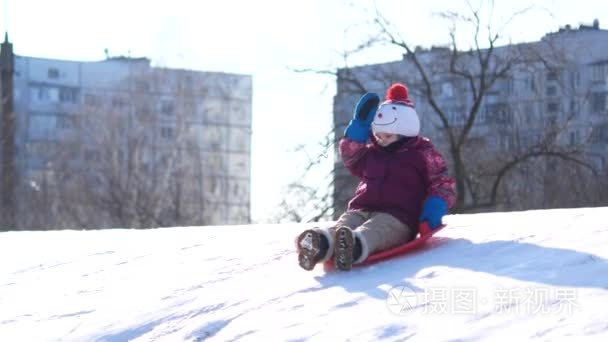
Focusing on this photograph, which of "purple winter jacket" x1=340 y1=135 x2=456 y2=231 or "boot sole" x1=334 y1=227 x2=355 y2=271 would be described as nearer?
"boot sole" x1=334 y1=227 x2=355 y2=271

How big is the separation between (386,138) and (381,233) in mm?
728

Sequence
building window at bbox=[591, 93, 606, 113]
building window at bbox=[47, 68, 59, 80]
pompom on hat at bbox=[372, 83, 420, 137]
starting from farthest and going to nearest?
building window at bbox=[47, 68, 59, 80] < building window at bbox=[591, 93, 606, 113] < pompom on hat at bbox=[372, 83, 420, 137]

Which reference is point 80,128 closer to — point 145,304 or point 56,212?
point 56,212

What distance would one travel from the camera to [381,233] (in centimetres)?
654

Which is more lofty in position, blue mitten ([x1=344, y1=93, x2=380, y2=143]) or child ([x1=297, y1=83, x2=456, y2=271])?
blue mitten ([x1=344, y1=93, x2=380, y2=143])

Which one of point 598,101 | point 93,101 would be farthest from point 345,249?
point 93,101

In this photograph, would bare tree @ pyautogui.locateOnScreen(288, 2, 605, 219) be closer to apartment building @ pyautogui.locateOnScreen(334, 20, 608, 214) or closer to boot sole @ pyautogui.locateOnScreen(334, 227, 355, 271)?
apartment building @ pyautogui.locateOnScreen(334, 20, 608, 214)

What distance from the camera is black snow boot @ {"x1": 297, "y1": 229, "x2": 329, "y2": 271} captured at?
6383 millimetres

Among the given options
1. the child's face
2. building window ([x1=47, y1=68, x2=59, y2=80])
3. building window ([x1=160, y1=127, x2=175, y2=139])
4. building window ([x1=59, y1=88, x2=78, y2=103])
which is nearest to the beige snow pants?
the child's face

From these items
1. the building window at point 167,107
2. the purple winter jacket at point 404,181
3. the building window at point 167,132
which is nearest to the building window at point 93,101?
the building window at point 167,107

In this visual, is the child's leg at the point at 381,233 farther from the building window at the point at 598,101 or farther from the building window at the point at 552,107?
the building window at the point at 598,101

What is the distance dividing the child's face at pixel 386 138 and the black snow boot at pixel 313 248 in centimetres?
89

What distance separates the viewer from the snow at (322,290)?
516cm

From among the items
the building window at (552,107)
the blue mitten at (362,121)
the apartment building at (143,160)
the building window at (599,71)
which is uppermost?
the building window at (599,71)
